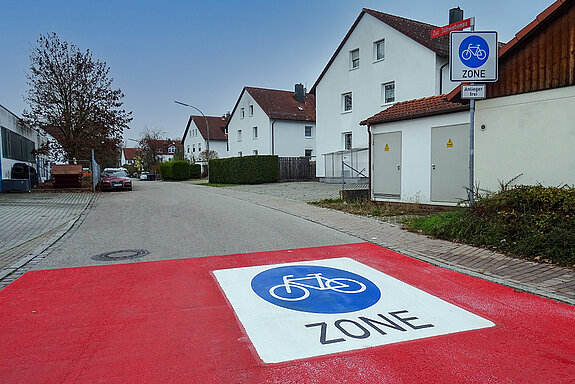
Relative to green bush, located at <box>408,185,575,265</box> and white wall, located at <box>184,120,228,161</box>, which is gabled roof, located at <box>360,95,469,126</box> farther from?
white wall, located at <box>184,120,228,161</box>

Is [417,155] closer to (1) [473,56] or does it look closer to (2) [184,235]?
(1) [473,56]

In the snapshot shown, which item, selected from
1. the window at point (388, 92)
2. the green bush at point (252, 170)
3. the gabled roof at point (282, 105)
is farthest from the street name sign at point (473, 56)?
the gabled roof at point (282, 105)

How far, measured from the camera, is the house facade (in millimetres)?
8500

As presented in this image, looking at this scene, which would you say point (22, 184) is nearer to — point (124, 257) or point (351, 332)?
point (124, 257)

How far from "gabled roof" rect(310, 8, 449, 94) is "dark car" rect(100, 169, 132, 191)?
16.2 meters

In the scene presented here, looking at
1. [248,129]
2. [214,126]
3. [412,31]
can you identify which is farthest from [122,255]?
[214,126]

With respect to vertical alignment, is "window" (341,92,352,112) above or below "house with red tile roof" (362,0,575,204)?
above

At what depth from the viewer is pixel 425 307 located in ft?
15.1

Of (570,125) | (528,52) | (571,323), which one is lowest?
(571,323)

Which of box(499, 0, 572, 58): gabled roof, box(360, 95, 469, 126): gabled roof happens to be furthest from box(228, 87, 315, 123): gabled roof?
box(499, 0, 572, 58): gabled roof

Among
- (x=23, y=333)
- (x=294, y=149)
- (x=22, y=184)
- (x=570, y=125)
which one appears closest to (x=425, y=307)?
(x=23, y=333)

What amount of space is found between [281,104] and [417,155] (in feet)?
103

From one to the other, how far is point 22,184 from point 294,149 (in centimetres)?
2425

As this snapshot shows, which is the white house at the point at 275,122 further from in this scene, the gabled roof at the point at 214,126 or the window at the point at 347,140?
the gabled roof at the point at 214,126
